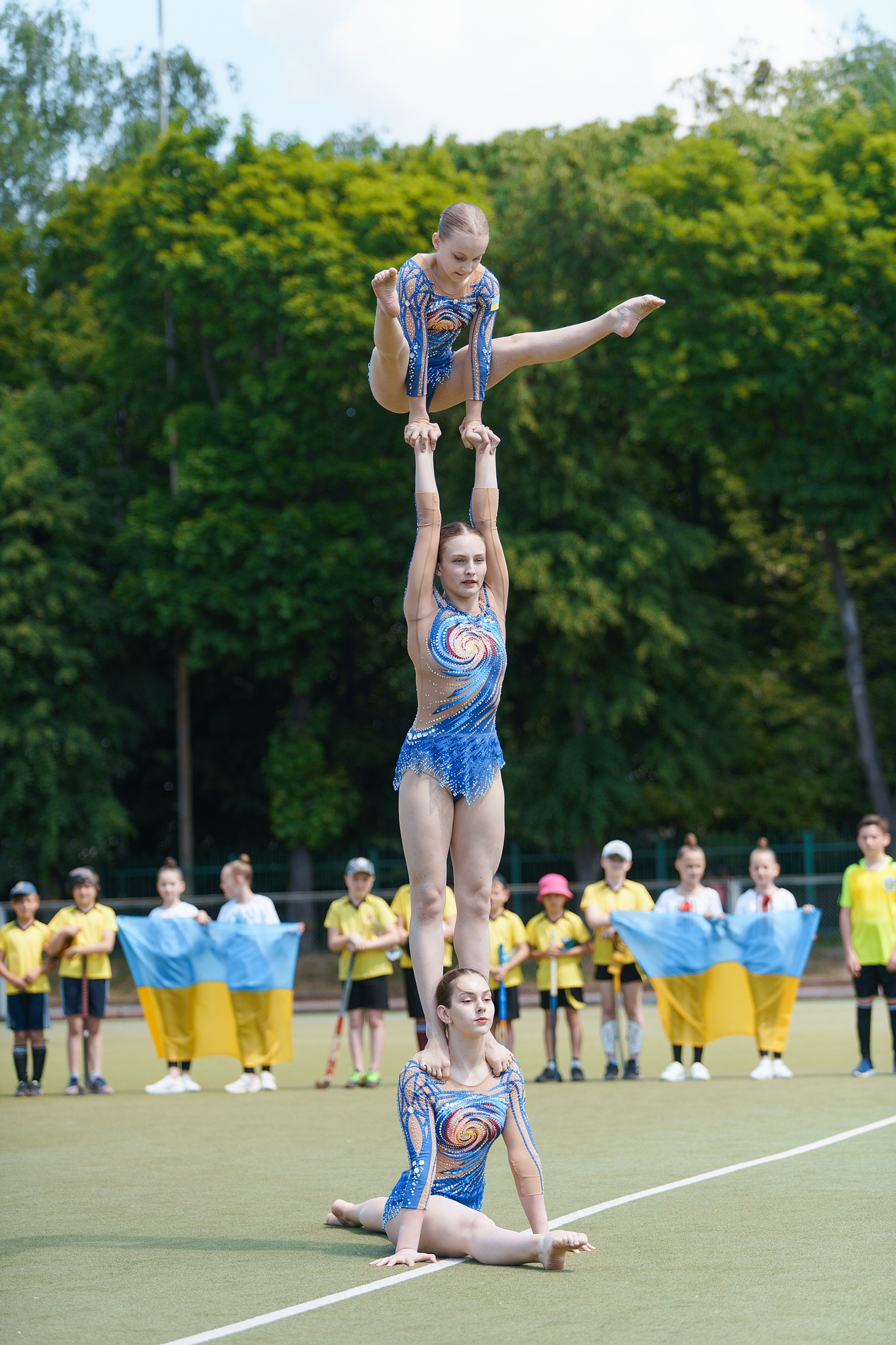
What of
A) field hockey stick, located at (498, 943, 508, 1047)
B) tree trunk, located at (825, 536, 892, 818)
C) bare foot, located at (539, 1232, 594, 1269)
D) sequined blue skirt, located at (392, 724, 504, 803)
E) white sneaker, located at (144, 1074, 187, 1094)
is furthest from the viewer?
tree trunk, located at (825, 536, 892, 818)

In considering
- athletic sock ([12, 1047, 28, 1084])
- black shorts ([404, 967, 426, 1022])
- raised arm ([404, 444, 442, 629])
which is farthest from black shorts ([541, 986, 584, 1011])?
raised arm ([404, 444, 442, 629])

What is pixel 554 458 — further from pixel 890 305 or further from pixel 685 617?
pixel 890 305

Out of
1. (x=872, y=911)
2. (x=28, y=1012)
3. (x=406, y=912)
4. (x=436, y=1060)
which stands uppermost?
(x=406, y=912)

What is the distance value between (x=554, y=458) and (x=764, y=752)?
749cm

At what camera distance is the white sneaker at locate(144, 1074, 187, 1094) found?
13352 mm

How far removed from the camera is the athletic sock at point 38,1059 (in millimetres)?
13305

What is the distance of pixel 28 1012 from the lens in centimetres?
1331

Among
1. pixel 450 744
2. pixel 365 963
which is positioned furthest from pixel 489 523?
pixel 365 963

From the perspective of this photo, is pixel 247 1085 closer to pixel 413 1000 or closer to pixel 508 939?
pixel 413 1000

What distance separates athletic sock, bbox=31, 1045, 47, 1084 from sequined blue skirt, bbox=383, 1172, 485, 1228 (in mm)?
7831

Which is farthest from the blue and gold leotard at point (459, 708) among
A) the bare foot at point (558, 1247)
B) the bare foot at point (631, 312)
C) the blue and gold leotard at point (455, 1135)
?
the bare foot at point (558, 1247)

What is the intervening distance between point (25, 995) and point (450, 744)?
26.6ft

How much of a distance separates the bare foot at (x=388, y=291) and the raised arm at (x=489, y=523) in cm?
66

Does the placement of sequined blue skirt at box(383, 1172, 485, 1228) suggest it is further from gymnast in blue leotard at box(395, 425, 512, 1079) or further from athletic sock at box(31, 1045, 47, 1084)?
athletic sock at box(31, 1045, 47, 1084)
